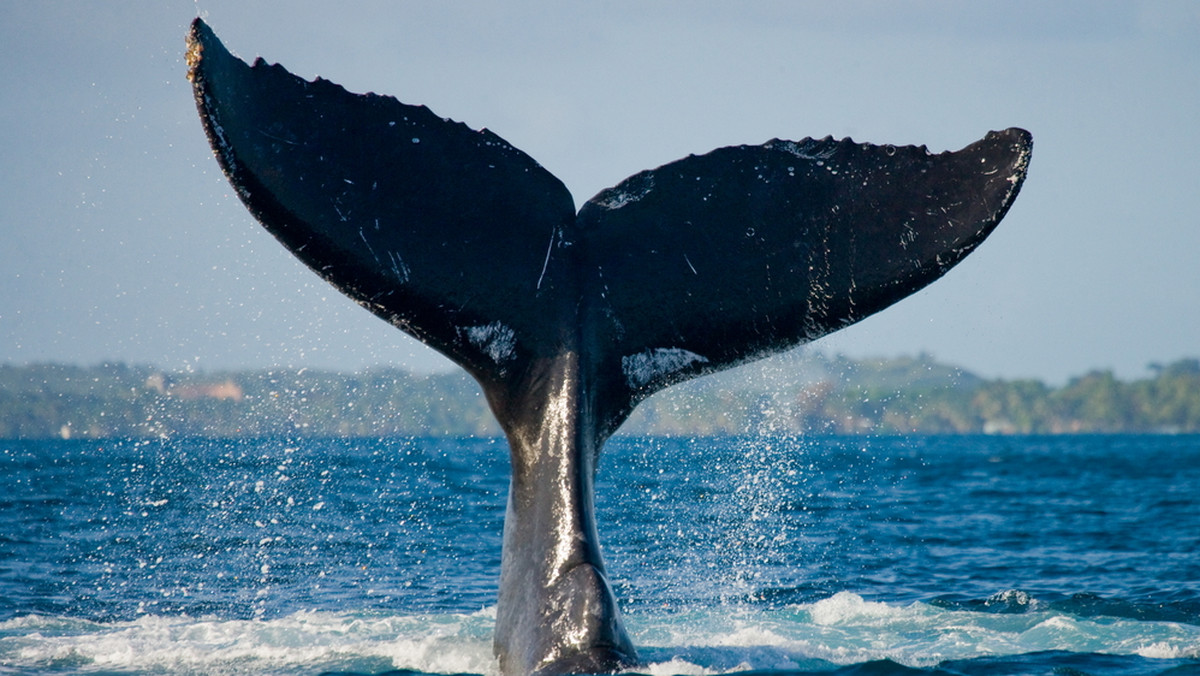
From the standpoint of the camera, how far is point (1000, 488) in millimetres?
27438

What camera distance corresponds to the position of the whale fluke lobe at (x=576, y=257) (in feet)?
16.9

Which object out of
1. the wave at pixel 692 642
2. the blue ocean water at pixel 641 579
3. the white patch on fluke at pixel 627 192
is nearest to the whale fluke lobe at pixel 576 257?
the white patch on fluke at pixel 627 192

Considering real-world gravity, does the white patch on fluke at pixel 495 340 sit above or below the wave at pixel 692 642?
above

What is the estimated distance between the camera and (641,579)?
10711mm

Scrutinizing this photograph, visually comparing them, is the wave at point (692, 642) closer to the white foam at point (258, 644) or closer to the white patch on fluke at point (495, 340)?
the white foam at point (258, 644)

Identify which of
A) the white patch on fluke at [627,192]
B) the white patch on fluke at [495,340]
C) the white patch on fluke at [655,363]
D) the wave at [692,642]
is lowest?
the wave at [692,642]

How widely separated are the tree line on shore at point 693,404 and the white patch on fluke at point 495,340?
1.20m

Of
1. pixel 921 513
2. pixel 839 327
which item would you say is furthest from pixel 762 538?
pixel 839 327

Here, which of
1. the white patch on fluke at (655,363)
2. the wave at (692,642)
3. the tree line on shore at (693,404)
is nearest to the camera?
the white patch on fluke at (655,363)

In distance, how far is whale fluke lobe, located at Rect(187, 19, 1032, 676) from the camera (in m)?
5.14

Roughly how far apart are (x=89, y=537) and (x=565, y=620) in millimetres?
9811

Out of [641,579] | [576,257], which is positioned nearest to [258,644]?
[576,257]

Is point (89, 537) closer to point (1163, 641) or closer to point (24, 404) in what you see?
point (1163, 641)

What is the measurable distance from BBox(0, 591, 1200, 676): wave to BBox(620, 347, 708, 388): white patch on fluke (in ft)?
4.20
